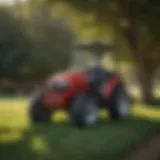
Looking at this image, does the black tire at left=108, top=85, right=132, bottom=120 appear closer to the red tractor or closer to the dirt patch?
the red tractor

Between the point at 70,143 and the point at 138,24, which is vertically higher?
the point at 138,24

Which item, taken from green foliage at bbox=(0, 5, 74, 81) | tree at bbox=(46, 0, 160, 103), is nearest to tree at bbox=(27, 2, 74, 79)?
green foliage at bbox=(0, 5, 74, 81)

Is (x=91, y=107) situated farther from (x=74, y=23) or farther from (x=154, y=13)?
(x=154, y=13)

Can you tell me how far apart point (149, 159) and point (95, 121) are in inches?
8.6

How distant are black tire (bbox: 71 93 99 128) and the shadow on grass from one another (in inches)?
0.9

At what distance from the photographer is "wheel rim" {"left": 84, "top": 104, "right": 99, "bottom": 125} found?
3.98 feet

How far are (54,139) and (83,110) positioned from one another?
0.15 metres

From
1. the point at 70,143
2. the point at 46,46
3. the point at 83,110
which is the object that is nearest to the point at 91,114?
the point at 83,110

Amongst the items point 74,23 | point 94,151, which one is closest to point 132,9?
point 74,23

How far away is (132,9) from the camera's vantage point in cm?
125

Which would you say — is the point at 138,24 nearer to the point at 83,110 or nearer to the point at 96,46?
the point at 96,46

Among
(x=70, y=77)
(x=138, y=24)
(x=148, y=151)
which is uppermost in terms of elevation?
(x=138, y=24)

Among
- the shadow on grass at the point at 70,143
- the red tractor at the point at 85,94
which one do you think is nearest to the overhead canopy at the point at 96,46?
the red tractor at the point at 85,94

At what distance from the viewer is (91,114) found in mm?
1224
